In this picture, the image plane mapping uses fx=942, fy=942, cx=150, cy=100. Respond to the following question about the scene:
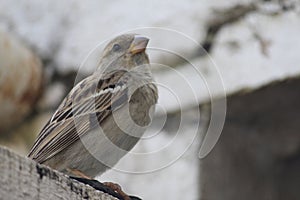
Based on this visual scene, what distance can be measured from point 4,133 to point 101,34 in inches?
27.8

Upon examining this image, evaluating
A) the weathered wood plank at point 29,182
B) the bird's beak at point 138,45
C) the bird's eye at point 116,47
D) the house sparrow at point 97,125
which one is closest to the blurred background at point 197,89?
the bird's eye at point 116,47

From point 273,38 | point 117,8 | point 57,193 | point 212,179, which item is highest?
point 117,8

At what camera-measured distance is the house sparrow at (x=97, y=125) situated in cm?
311

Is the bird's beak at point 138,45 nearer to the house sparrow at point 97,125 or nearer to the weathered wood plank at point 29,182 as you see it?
the house sparrow at point 97,125

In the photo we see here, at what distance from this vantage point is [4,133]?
4.68 meters

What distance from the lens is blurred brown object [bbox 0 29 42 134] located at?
170 inches

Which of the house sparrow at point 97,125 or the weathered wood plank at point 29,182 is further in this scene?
the house sparrow at point 97,125

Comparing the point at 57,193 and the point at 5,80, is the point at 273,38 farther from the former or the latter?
the point at 57,193

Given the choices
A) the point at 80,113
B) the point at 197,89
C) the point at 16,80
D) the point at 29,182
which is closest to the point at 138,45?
the point at 80,113

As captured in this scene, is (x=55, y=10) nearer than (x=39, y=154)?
No

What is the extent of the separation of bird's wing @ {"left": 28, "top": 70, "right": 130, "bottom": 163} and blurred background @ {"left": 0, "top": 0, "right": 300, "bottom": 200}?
1.03 meters

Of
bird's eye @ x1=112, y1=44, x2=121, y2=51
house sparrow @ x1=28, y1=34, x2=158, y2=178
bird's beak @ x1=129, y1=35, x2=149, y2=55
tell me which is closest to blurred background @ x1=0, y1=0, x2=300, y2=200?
bird's eye @ x1=112, y1=44, x2=121, y2=51

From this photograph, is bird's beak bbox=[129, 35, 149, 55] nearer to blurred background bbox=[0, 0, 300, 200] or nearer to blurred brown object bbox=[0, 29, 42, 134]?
blurred background bbox=[0, 0, 300, 200]

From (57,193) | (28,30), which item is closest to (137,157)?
(28,30)
